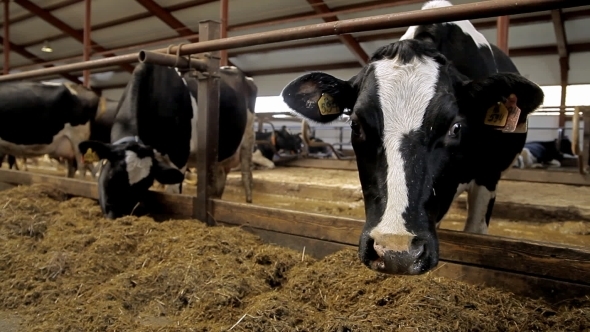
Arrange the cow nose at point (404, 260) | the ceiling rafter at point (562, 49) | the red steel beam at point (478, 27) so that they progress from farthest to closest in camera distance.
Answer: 1. the red steel beam at point (478, 27)
2. the ceiling rafter at point (562, 49)
3. the cow nose at point (404, 260)

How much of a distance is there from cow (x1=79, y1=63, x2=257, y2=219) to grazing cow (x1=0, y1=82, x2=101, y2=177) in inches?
107

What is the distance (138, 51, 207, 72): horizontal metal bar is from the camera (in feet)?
9.46

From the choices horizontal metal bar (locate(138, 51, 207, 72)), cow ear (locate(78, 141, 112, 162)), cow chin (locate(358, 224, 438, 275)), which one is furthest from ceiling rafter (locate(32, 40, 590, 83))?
cow chin (locate(358, 224, 438, 275))

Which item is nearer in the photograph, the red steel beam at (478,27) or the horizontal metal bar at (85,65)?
the horizontal metal bar at (85,65)

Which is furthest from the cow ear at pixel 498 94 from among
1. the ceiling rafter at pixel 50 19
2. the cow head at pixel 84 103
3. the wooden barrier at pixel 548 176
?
the ceiling rafter at pixel 50 19

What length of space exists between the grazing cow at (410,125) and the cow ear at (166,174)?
1888mm

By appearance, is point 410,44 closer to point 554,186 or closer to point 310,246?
point 310,246

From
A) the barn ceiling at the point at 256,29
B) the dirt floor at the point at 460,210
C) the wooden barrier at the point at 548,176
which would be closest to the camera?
the dirt floor at the point at 460,210

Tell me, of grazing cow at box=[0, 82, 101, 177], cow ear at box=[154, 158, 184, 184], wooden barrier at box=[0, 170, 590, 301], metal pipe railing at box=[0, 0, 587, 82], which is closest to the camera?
metal pipe railing at box=[0, 0, 587, 82]

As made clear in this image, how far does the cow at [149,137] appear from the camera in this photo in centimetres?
361

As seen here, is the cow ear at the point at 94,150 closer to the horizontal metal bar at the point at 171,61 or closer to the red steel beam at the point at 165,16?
the horizontal metal bar at the point at 171,61

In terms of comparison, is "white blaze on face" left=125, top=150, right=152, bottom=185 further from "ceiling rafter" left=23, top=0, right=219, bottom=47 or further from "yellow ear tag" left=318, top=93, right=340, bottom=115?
"ceiling rafter" left=23, top=0, right=219, bottom=47

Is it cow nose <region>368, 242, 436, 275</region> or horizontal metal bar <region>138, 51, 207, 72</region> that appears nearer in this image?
cow nose <region>368, 242, 436, 275</region>

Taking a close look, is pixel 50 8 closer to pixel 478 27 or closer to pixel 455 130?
pixel 478 27
